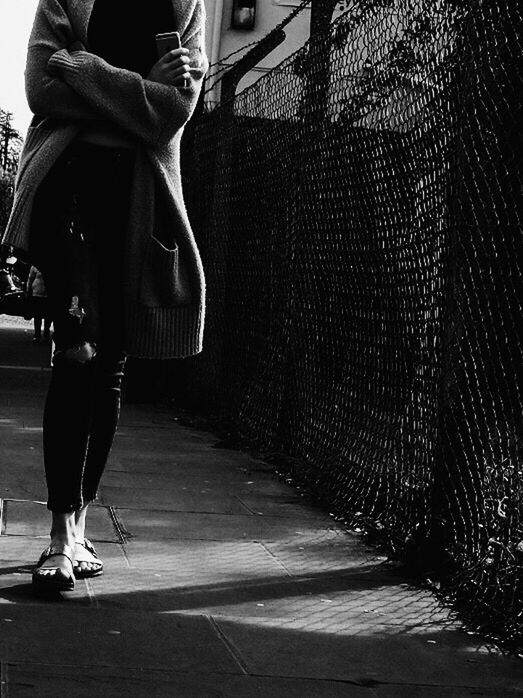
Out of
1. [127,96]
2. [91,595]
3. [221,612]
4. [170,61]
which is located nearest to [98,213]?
[127,96]

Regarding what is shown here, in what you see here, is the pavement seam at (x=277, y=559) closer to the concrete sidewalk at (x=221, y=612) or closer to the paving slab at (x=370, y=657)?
the concrete sidewalk at (x=221, y=612)

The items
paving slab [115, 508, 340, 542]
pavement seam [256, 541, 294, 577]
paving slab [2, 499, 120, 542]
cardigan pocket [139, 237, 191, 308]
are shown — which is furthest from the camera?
paving slab [115, 508, 340, 542]

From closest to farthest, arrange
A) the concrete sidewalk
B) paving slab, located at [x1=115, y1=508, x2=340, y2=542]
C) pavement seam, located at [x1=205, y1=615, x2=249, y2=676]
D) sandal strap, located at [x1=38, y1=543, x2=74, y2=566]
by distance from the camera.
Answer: the concrete sidewalk, pavement seam, located at [x1=205, y1=615, x2=249, y2=676], sandal strap, located at [x1=38, y1=543, x2=74, y2=566], paving slab, located at [x1=115, y1=508, x2=340, y2=542]

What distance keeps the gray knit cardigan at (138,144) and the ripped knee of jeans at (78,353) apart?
19 cm

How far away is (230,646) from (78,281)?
1147 mm

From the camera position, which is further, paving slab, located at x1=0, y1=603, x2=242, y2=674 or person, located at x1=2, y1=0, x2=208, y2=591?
person, located at x1=2, y1=0, x2=208, y2=591

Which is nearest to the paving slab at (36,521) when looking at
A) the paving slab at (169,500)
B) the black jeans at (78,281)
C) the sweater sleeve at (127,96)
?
the paving slab at (169,500)

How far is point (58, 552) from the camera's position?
375cm

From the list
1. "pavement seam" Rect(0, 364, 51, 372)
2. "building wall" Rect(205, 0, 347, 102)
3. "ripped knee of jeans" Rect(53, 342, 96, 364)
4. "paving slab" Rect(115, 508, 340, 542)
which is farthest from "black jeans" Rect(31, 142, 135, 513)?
"building wall" Rect(205, 0, 347, 102)

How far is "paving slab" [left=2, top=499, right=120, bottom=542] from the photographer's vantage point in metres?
4.49

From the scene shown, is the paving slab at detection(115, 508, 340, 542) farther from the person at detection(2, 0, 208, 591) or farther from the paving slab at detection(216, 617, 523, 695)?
the paving slab at detection(216, 617, 523, 695)

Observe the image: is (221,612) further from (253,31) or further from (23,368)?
(253,31)

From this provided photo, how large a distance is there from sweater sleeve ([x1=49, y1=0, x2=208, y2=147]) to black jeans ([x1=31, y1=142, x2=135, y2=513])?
0.10 metres

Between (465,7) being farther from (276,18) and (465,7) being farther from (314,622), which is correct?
(276,18)
